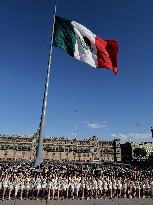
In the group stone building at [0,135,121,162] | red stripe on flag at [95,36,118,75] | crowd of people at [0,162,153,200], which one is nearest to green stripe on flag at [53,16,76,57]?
red stripe on flag at [95,36,118,75]

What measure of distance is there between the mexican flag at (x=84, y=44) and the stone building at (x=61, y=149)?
92.8m

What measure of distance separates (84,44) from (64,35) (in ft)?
6.09

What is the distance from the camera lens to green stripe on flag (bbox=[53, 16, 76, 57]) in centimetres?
2236

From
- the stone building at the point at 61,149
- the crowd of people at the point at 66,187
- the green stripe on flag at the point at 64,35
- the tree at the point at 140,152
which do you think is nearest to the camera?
the crowd of people at the point at 66,187

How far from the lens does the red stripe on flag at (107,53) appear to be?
22.7 metres

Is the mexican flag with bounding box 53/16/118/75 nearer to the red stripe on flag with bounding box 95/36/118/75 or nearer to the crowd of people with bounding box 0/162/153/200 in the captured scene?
the red stripe on flag with bounding box 95/36/118/75

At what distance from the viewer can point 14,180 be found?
16516mm

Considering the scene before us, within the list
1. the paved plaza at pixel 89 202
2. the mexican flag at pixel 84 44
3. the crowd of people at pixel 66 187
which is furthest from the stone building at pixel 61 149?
the paved plaza at pixel 89 202

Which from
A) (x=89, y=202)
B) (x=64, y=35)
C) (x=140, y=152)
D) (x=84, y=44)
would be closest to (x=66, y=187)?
(x=89, y=202)

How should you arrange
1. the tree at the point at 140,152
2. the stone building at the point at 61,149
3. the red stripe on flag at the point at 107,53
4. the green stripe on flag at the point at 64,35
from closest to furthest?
1. the green stripe on flag at the point at 64,35
2. the red stripe on flag at the point at 107,53
3. the stone building at the point at 61,149
4. the tree at the point at 140,152

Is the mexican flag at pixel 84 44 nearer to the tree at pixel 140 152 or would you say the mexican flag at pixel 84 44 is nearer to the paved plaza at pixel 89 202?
the paved plaza at pixel 89 202

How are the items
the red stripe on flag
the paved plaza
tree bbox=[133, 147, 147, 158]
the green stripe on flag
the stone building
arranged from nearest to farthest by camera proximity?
the paved plaza → the green stripe on flag → the red stripe on flag → the stone building → tree bbox=[133, 147, 147, 158]

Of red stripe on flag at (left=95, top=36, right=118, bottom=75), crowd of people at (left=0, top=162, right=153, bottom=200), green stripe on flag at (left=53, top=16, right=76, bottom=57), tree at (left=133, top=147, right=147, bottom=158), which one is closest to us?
crowd of people at (left=0, top=162, right=153, bottom=200)

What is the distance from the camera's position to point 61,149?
4560 inches
